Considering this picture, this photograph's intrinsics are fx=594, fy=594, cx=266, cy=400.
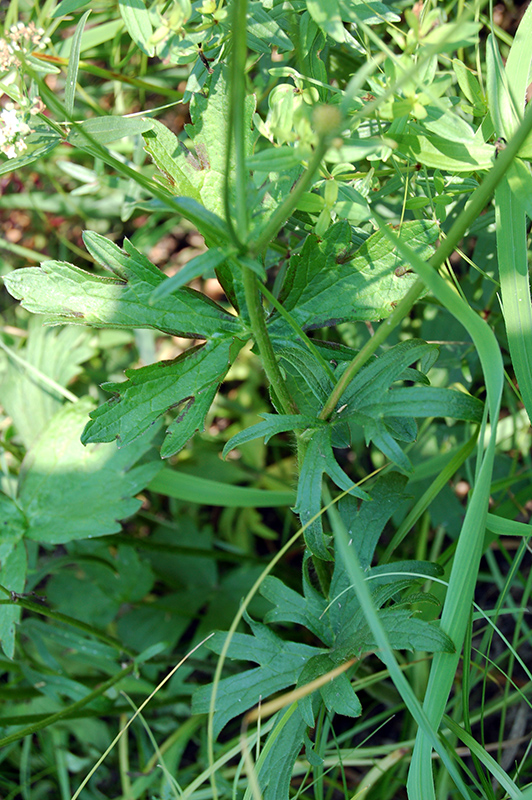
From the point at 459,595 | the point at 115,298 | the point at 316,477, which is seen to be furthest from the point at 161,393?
the point at 459,595

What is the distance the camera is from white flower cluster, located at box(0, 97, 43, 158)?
48.1 inches

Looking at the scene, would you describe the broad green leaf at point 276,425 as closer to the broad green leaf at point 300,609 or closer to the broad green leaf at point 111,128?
the broad green leaf at point 300,609

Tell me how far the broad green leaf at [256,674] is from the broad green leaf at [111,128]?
1097mm

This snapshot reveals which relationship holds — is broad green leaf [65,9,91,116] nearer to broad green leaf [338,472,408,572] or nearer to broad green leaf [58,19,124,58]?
broad green leaf [58,19,124,58]

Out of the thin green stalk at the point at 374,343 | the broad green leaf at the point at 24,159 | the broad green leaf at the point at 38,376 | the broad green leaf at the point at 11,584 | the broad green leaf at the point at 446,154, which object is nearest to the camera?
the thin green stalk at the point at 374,343

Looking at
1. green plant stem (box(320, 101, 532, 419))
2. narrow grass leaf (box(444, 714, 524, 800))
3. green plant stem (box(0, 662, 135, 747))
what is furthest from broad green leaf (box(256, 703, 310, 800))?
green plant stem (box(320, 101, 532, 419))

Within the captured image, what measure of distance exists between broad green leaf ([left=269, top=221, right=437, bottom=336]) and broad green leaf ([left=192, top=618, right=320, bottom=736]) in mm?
698

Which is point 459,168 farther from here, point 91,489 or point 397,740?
point 397,740

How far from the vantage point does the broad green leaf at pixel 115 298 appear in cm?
124

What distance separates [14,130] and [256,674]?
A: 128cm

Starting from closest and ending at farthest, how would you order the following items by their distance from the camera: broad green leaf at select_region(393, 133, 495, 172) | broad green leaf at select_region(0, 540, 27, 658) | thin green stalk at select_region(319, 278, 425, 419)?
thin green stalk at select_region(319, 278, 425, 419) → broad green leaf at select_region(393, 133, 495, 172) → broad green leaf at select_region(0, 540, 27, 658)

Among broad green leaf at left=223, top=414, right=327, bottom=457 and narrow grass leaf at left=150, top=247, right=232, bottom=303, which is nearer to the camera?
narrow grass leaf at left=150, top=247, right=232, bottom=303

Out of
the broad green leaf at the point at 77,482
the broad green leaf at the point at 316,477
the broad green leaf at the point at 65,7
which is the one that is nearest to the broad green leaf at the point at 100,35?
the broad green leaf at the point at 65,7

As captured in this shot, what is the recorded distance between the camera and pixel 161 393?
4.03ft
